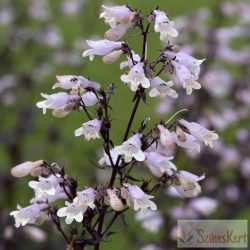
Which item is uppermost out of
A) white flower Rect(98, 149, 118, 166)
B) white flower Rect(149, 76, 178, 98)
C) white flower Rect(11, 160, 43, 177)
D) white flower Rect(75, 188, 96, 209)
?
white flower Rect(149, 76, 178, 98)

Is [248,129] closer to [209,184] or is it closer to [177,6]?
[209,184]

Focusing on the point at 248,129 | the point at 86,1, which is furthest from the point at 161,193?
the point at 86,1

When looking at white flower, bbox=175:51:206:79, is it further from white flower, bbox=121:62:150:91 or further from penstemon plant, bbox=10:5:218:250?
white flower, bbox=121:62:150:91

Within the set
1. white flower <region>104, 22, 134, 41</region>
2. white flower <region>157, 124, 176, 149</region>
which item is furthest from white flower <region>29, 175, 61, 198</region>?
white flower <region>104, 22, 134, 41</region>

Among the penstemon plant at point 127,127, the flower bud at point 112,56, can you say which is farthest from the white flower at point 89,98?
the flower bud at point 112,56

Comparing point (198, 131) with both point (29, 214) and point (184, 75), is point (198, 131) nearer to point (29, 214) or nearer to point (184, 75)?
point (184, 75)

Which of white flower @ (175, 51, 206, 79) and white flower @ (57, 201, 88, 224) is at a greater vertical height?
white flower @ (175, 51, 206, 79)

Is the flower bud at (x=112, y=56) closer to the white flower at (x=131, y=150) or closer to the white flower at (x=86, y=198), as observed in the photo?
the white flower at (x=131, y=150)
